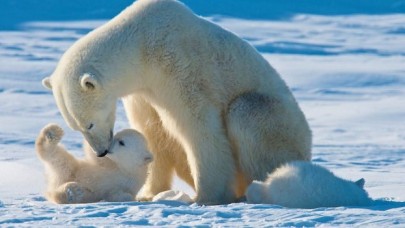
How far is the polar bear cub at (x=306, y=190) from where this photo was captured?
596 centimetres

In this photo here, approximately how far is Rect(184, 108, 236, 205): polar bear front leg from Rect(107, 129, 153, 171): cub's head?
295 mm

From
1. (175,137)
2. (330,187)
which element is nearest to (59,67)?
(175,137)

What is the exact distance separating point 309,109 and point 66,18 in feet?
42.2

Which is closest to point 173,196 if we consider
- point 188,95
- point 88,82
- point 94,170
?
point 94,170

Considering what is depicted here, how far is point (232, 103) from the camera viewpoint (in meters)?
6.55

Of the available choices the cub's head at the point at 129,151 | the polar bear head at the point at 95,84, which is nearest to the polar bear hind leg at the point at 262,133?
the cub's head at the point at 129,151

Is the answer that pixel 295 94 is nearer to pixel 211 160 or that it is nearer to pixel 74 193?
pixel 211 160

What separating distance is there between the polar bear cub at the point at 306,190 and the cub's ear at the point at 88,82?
1.20 meters

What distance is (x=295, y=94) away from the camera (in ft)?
50.1

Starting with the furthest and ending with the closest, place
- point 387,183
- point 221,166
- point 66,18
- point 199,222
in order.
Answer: point 66,18 → point 387,183 → point 221,166 → point 199,222

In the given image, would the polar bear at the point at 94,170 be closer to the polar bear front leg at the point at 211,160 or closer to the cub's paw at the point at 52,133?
the cub's paw at the point at 52,133

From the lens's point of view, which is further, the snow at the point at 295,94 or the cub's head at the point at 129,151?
the cub's head at the point at 129,151

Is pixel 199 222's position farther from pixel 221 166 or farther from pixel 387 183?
pixel 387 183

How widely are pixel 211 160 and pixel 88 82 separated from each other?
3.37ft
